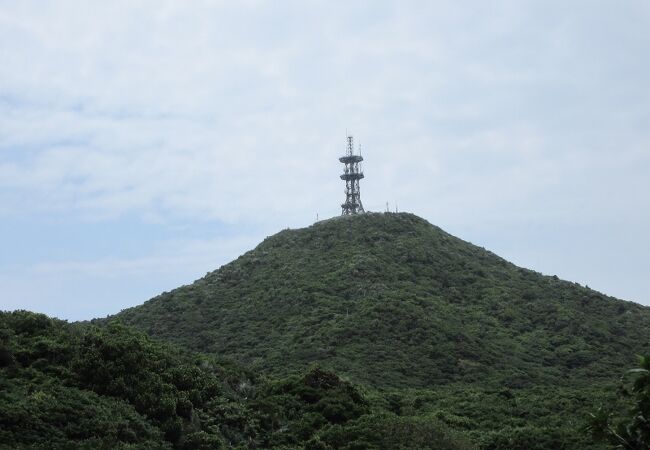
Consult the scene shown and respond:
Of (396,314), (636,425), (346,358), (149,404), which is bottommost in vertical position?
(149,404)

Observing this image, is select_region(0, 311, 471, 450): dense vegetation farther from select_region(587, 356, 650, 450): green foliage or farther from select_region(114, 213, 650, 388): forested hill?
select_region(114, 213, 650, 388): forested hill

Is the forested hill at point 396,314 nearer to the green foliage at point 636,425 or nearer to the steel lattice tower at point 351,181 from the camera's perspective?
the steel lattice tower at point 351,181

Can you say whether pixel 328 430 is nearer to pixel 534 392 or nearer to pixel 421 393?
pixel 421 393

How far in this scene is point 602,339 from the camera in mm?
54938

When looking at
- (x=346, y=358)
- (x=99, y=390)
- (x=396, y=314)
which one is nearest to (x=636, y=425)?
(x=99, y=390)

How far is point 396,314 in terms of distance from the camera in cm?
5391

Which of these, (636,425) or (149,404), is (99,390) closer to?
(149,404)

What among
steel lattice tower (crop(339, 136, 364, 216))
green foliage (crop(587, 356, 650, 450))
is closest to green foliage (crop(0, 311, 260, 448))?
green foliage (crop(587, 356, 650, 450))

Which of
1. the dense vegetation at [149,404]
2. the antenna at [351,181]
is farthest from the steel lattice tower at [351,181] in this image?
the dense vegetation at [149,404]

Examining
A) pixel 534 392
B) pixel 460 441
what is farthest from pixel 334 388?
pixel 534 392

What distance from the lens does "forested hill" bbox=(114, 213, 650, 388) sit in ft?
157

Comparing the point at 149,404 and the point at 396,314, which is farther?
the point at 396,314

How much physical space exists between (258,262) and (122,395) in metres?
45.3

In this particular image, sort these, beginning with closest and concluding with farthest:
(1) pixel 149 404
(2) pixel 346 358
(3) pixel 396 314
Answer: (1) pixel 149 404, (2) pixel 346 358, (3) pixel 396 314
